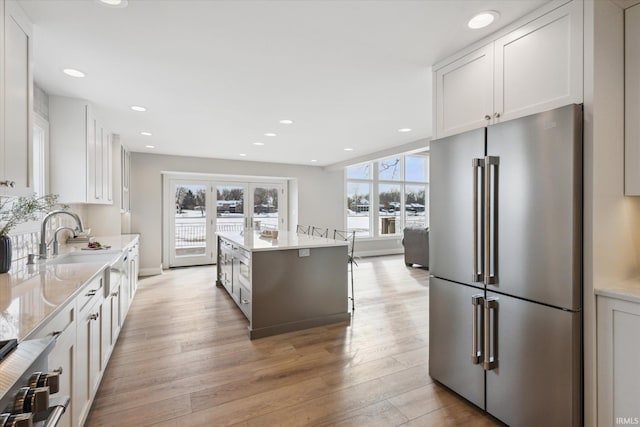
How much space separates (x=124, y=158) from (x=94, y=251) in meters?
3.02

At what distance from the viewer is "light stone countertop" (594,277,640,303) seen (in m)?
1.43

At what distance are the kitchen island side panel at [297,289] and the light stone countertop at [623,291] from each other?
2344mm

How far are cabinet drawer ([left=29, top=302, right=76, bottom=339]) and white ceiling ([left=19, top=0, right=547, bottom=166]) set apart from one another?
1603 millimetres

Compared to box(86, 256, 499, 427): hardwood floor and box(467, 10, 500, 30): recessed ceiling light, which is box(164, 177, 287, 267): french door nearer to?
box(86, 256, 499, 427): hardwood floor

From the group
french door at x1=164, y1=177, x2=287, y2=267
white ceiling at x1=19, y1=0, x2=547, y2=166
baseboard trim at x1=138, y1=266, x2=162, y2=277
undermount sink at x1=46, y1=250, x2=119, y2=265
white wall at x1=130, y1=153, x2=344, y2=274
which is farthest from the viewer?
french door at x1=164, y1=177, x2=287, y2=267

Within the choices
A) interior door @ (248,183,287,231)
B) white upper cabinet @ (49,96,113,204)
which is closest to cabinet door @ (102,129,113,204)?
white upper cabinet @ (49,96,113,204)

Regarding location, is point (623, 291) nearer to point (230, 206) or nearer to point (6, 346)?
point (6, 346)

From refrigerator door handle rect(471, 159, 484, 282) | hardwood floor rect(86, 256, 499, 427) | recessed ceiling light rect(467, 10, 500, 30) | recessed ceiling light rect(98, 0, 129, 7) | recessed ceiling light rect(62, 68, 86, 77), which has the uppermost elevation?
recessed ceiling light rect(62, 68, 86, 77)

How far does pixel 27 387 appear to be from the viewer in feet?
→ 2.82

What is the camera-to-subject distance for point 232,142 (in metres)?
5.17

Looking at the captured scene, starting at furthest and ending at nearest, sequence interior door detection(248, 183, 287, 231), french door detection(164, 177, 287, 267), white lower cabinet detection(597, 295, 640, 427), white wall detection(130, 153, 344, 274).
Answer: interior door detection(248, 183, 287, 231) → french door detection(164, 177, 287, 267) → white wall detection(130, 153, 344, 274) → white lower cabinet detection(597, 295, 640, 427)

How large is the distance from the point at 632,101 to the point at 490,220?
924mm

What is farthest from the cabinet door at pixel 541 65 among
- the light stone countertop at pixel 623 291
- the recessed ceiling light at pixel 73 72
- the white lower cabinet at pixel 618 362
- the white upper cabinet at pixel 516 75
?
the recessed ceiling light at pixel 73 72

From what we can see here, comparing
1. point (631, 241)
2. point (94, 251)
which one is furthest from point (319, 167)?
point (631, 241)
